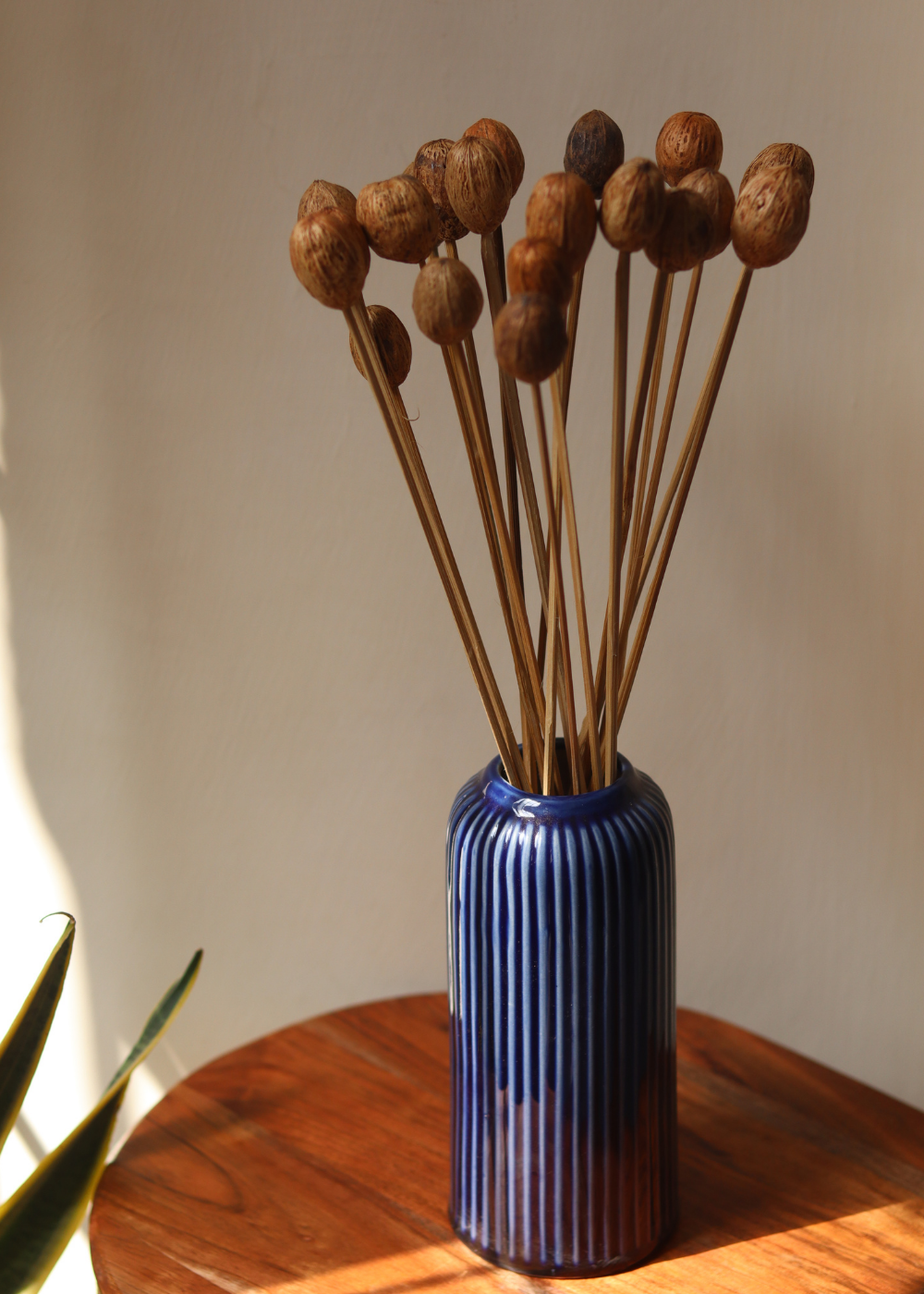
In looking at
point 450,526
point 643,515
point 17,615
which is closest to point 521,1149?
point 643,515

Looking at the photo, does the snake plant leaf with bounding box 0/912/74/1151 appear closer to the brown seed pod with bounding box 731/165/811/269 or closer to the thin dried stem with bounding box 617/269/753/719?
the thin dried stem with bounding box 617/269/753/719

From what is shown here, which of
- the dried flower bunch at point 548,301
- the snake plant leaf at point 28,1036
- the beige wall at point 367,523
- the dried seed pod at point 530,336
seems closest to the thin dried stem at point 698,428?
the dried flower bunch at point 548,301

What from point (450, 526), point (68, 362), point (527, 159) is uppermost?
point (527, 159)

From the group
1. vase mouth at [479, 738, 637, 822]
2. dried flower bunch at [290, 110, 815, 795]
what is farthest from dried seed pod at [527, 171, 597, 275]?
vase mouth at [479, 738, 637, 822]

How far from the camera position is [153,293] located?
759 mm

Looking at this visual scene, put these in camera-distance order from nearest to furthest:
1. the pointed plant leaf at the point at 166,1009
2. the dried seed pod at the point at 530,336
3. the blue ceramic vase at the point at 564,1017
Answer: the dried seed pod at the point at 530,336 → the blue ceramic vase at the point at 564,1017 → the pointed plant leaf at the point at 166,1009

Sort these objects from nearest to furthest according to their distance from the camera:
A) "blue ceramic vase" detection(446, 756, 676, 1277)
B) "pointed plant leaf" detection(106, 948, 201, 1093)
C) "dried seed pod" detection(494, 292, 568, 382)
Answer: "dried seed pod" detection(494, 292, 568, 382)
"blue ceramic vase" detection(446, 756, 676, 1277)
"pointed plant leaf" detection(106, 948, 201, 1093)

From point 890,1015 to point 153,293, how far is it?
0.75 meters

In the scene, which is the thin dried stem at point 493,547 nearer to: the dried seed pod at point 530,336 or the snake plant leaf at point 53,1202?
the dried seed pod at point 530,336

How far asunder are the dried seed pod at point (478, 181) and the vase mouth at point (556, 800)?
0.26 m

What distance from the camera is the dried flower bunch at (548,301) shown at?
436 mm

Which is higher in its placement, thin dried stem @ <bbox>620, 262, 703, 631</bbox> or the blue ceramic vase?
thin dried stem @ <bbox>620, 262, 703, 631</bbox>

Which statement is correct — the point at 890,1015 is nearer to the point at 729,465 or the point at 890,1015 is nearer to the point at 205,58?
the point at 729,465

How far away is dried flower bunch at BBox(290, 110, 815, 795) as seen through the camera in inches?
17.2
